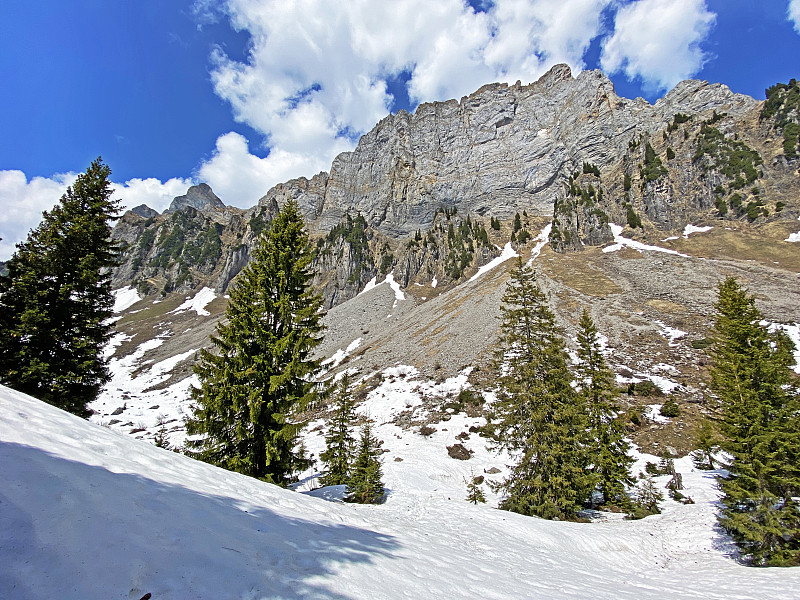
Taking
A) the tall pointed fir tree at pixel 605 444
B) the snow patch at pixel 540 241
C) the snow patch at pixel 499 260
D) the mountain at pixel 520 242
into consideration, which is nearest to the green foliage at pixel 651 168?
the mountain at pixel 520 242

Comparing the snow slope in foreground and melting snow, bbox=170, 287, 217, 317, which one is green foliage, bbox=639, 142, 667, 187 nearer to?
the snow slope in foreground

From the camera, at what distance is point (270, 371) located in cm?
1205

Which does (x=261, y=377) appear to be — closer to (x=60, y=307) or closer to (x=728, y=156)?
(x=60, y=307)

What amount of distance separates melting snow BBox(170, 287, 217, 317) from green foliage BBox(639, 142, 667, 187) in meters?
125

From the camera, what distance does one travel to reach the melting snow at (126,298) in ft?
410

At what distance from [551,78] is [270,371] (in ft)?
537

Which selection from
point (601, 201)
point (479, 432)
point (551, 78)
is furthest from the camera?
point (551, 78)

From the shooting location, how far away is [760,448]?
38.0 feet

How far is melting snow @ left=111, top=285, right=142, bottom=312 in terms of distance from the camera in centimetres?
12506

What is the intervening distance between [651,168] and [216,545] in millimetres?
109977

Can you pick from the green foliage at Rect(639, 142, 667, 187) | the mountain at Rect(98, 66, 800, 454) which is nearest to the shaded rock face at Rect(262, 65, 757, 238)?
the mountain at Rect(98, 66, 800, 454)

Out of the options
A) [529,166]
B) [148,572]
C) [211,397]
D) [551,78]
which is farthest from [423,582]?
[551,78]

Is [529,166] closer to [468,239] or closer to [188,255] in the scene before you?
[468,239]

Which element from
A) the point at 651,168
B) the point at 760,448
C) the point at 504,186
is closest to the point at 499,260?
the point at 651,168
